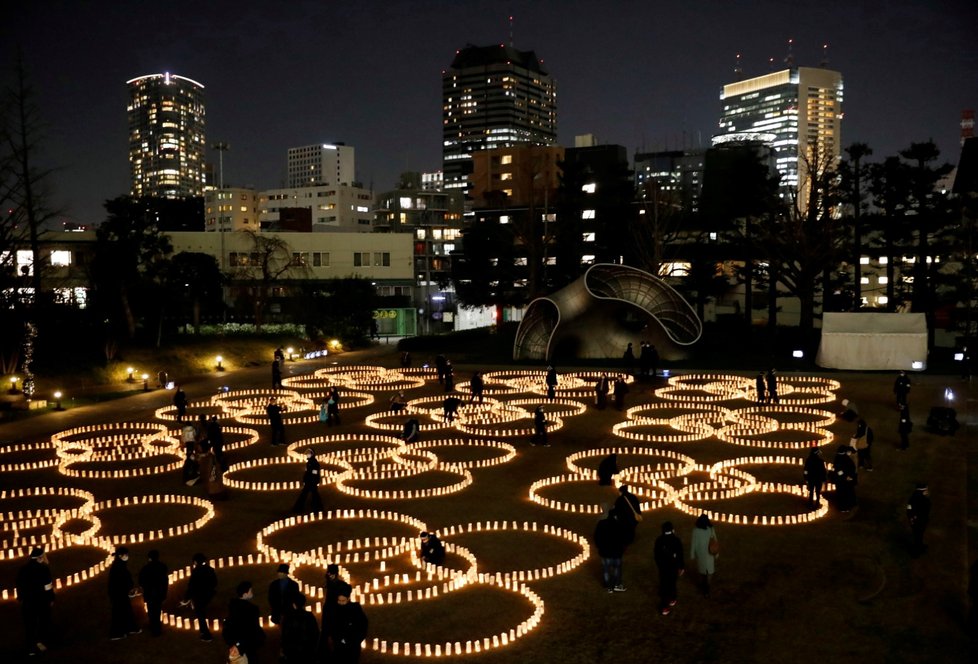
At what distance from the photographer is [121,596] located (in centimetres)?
1138

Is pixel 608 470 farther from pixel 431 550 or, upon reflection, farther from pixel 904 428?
pixel 904 428

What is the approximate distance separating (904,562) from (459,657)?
7.85 m

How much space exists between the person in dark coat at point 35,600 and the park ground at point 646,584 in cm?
28

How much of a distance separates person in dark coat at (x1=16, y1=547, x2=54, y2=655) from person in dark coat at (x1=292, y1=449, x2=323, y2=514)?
6.43 m

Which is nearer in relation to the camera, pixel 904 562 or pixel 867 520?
pixel 904 562

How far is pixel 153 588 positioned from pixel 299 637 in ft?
9.64

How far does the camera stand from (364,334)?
58.8m

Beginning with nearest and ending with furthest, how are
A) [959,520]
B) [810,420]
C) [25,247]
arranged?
[959,520]
[810,420]
[25,247]

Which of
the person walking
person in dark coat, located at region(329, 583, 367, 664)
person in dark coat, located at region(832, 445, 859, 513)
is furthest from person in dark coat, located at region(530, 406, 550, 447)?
person in dark coat, located at region(329, 583, 367, 664)

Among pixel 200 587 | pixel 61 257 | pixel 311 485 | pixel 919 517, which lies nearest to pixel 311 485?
pixel 311 485

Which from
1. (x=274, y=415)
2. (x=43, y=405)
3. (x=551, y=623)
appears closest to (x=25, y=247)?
(x=43, y=405)

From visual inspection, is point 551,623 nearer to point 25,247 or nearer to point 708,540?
point 708,540

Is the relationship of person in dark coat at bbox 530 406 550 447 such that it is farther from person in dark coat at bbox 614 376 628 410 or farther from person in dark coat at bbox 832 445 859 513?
person in dark coat at bbox 832 445 859 513

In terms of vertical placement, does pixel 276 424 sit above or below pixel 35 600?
above
